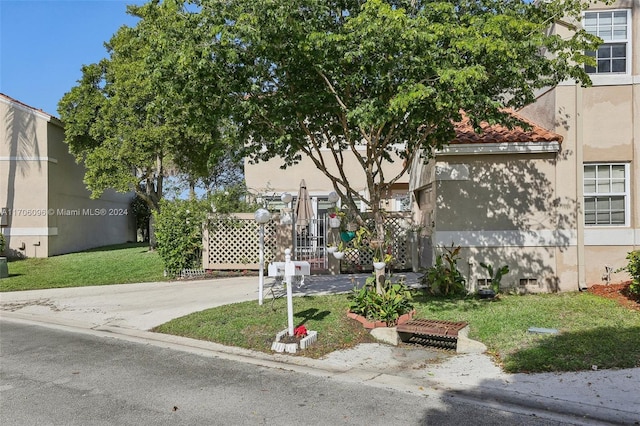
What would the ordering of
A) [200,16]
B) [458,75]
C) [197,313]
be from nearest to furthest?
[458,75]
[200,16]
[197,313]

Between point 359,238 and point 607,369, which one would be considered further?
point 359,238

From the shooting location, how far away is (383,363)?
6.60m

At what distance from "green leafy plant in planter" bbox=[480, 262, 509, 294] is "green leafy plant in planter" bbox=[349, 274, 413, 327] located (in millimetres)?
2544

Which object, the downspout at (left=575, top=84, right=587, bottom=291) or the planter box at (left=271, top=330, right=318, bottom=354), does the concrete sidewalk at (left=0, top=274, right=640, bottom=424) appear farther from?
the downspout at (left=575, top=84, right=587, bottom=291)

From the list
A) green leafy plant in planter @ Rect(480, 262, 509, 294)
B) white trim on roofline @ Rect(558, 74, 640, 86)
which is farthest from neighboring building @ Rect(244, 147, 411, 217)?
white trim on roofline @ Rect(558, 74, 640, 86)

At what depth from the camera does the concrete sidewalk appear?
5066 millimetres

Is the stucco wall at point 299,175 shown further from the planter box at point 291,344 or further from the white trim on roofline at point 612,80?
the planter box at point 291,344

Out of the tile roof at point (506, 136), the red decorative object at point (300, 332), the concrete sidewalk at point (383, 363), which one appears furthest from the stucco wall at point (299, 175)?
the red decorative object at point (300, 332)

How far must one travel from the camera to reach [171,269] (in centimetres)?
1399

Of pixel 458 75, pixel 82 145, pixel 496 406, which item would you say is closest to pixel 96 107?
pixel 82 145

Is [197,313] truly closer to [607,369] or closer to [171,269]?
[171,269]

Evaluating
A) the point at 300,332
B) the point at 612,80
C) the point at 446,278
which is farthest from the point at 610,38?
the point at 300,332

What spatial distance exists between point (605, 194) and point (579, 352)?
550 cm

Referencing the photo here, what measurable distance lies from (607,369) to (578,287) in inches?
202
